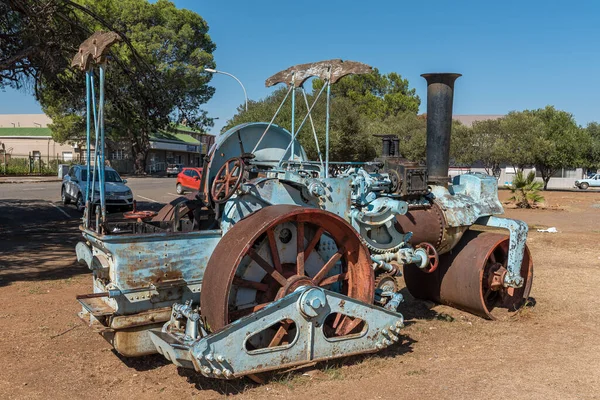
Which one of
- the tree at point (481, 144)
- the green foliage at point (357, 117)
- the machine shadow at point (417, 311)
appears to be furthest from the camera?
the tree at point (481, 144)

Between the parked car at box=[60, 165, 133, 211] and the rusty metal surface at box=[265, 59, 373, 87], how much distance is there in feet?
38.5

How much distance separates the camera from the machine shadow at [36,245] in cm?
895

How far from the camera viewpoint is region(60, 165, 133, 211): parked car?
1798cm

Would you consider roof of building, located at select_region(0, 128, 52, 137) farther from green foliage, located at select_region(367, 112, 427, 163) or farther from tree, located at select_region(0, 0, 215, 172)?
tree, located at select_region(0, 0, 215, 172)

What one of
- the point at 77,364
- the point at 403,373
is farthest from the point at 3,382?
the point at 403,373

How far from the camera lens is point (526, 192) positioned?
23.7m

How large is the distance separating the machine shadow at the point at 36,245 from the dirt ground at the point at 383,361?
29 cm

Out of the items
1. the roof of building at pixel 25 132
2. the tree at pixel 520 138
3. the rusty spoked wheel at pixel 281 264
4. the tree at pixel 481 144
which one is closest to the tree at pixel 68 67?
the rusty spoked wheel at pixel 281 264

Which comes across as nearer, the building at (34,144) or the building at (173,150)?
the building at (173,150)

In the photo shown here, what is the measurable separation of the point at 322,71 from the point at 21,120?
245 feet

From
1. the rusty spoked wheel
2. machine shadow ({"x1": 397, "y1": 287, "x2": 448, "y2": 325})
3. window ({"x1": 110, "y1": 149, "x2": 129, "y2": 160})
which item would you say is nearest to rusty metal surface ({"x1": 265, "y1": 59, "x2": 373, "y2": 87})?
the rusty spoked wheel

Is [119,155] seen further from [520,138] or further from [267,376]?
[267,376]

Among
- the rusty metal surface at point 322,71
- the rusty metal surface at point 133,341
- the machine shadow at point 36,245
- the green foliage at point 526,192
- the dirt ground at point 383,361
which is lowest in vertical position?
the dirt ground at point 383,361

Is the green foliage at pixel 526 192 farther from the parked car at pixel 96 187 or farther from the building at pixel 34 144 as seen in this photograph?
the building at pixel 34 144
